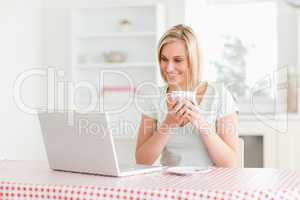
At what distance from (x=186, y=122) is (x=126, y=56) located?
2.22 m

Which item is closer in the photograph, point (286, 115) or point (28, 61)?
point (286, 115)

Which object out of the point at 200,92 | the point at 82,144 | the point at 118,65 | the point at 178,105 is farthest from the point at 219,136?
the point at 118,65

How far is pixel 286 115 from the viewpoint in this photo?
12.4 ft

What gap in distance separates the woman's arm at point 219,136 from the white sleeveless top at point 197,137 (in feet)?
0.13

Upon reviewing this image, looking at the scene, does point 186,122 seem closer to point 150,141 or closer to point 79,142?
point 150,141

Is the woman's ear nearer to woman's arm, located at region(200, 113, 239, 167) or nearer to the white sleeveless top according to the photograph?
the white sleeveless top

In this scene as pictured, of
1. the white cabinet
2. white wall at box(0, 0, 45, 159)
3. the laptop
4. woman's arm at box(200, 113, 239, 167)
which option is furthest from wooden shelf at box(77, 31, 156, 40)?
the laptop

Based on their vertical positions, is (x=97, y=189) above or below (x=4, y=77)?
below

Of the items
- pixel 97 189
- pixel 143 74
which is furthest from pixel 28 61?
pixel 97 189

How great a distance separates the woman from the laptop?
35 cm

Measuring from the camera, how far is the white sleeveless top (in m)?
2.22

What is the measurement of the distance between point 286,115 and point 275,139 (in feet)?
0.58

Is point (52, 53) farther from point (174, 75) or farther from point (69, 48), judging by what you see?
point (174, 75)

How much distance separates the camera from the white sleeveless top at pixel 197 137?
222 centimetres
